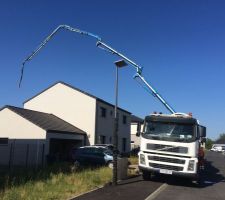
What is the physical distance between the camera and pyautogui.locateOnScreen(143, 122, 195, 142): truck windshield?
18.8 m

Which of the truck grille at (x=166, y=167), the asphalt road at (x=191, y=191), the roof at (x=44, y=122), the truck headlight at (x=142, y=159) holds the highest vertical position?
the roof at (x=44, y=122)

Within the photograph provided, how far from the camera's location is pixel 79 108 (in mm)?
42125

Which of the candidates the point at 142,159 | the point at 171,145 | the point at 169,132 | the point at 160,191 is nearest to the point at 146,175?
the point at 142,159

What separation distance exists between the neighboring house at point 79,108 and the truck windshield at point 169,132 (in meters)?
21.9

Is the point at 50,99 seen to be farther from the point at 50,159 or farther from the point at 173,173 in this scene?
the point at 173,173

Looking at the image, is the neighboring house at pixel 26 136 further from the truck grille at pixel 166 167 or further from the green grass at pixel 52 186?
the truck grille at pixel 166 167

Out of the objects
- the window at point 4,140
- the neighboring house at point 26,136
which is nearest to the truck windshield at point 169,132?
the neighboring house at point 26,136

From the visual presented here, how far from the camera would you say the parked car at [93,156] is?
29.4 meters

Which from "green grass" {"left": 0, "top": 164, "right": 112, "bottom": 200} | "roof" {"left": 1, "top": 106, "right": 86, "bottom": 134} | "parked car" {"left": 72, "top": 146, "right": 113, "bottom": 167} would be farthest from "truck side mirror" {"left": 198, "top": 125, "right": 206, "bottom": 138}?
"roof" {"left": 1, "top": 106, "right": 86, "bottom": 134}

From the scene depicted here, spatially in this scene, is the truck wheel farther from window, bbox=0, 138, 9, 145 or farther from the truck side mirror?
window, bbox=0, 138, 9, 145

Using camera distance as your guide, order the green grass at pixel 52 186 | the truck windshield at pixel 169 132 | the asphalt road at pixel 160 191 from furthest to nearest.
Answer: the truck windshield at pixel 169 132, the asphalt road at pixel 160 191, the green grass at pixel 52 186

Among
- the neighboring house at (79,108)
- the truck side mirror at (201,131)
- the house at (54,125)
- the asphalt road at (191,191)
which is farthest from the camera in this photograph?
the neighboring house at (79,108)

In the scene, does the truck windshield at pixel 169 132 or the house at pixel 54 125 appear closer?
the truck windshield at pixel 169 132

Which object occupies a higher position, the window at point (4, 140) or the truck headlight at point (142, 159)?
the window at point (4, 140)
